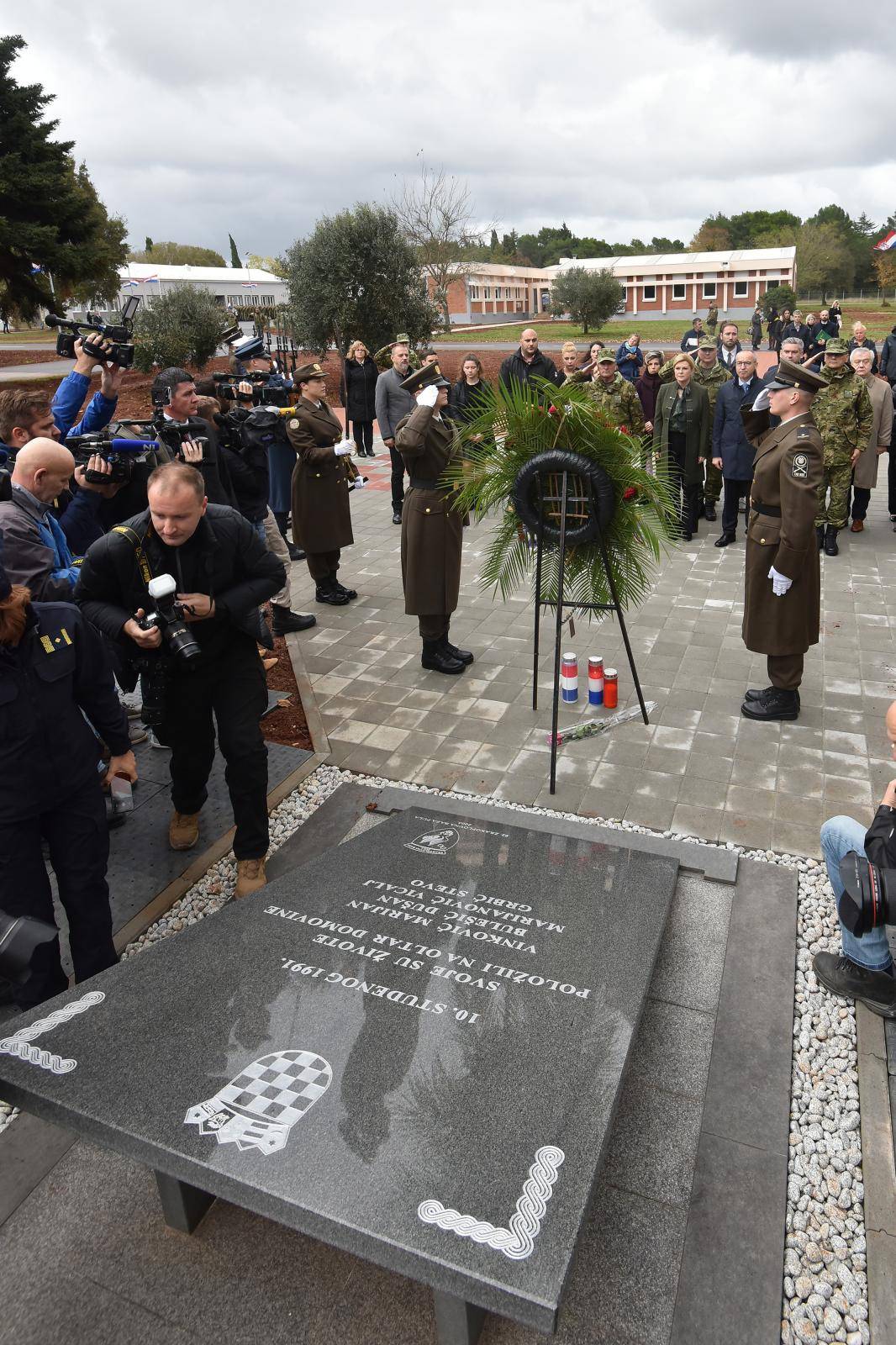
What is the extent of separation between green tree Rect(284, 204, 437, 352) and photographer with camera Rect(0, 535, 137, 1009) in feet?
68.7

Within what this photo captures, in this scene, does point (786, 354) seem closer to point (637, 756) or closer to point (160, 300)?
point (637, 756)

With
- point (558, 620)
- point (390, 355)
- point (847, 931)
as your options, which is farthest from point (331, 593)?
point (847, 931)

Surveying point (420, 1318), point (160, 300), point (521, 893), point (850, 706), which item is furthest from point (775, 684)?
point (160, 300)

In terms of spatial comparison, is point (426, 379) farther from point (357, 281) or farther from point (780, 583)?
point (357, 281)

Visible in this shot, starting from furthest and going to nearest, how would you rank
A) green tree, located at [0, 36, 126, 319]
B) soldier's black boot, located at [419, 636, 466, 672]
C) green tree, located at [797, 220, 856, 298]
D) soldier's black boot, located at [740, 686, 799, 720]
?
green tree, located at [797, 220, 856, 298] → green tree, located at [0, 36, 126, 319] → soldier's black boot, located at [419, 636, 466, 672] → soldier's black boot, located at [740, 686, 799, 720]

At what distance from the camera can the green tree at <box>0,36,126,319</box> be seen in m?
21.3

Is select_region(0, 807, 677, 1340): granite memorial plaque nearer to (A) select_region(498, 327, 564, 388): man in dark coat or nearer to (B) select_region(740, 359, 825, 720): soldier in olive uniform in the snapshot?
(B) select_region(740, 359, 825, 720): soldier in olive uniform

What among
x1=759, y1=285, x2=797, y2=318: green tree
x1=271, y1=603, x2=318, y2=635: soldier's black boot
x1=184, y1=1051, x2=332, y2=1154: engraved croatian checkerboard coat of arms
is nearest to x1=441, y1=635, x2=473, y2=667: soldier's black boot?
x1=271, y1=603, x2=318, y2=635: soldier's black boot

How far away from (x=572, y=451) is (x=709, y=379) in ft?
22.1

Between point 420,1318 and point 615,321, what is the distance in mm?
63473

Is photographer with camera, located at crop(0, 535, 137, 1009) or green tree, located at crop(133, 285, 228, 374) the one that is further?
green tree, located at crop(133, 285, 228, 374)

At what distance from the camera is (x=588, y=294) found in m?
39.8

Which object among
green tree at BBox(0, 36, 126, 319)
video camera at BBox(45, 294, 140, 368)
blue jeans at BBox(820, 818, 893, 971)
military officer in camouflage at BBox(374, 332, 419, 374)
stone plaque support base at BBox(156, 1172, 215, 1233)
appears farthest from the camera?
green tree at BBox(0, 36, 126, 319)

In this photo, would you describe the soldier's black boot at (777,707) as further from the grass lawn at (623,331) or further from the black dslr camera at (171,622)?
the grass lawn at (623,331)
